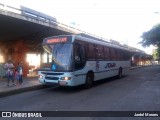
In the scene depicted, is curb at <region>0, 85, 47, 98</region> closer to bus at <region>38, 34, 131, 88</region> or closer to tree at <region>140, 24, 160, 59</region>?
bus at <region>38, 34, 131, 88</region>

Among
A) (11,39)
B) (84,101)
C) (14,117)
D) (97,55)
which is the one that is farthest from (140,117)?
(11,39)

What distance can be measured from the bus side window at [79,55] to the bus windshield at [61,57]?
1.29ft

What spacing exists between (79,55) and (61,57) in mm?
1071

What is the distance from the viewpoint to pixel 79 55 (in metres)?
12.7

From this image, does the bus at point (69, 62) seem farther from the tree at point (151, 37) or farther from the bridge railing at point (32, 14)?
the tree at point (151, 37)

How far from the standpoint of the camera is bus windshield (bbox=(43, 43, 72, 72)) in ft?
39.3

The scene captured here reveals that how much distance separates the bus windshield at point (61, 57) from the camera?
11969mm

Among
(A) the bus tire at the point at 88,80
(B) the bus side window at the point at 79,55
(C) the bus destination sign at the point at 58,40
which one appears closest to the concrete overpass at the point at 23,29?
(C) the bus destination sign at the point at 58,40

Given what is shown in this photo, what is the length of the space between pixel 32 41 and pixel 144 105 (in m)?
17.1

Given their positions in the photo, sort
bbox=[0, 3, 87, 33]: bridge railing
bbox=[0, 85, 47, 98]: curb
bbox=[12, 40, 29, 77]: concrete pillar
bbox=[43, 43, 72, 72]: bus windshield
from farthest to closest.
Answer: bbox=[12, 40, 29, 77]: concrete pillar < bbox=[0, 3, 87, 33]: bridge railing < bbox=[43, 43, 72, 72]: bus windshield < bbox=[0, 85, 47, 98]: curb

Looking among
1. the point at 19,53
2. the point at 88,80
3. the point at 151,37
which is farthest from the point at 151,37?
the point at 88,80

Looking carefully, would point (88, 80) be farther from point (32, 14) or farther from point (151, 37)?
point (151, 37)

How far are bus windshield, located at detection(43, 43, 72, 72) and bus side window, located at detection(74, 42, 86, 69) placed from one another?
394 millimetres

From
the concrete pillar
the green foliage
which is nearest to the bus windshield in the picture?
the concrete pillar
